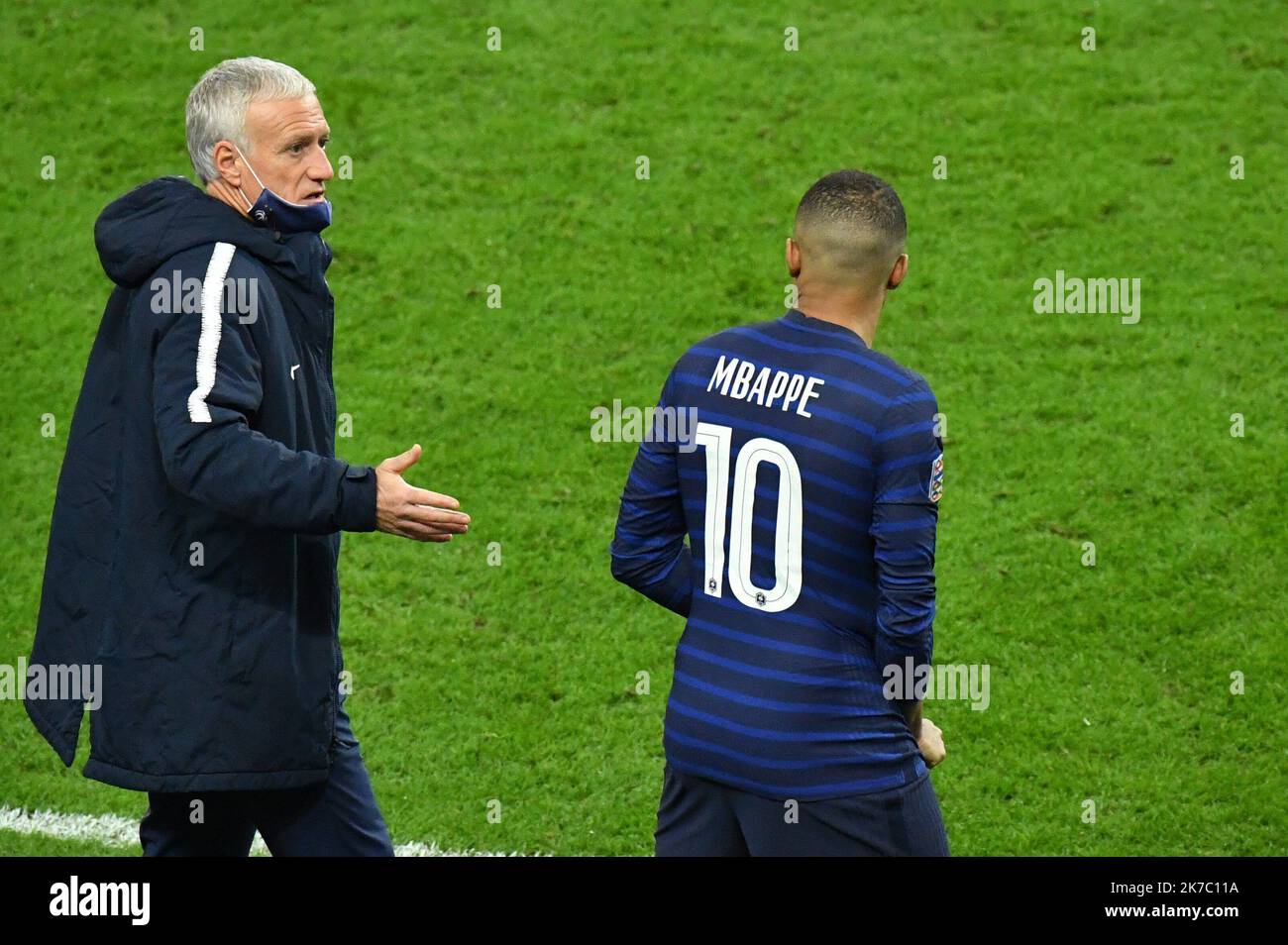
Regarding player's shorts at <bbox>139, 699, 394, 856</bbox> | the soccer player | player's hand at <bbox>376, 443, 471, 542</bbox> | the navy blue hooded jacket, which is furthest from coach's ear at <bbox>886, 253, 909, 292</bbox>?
player's shorts at <bbox>139, 699, 394, 856</bbox>

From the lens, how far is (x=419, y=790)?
19.7 feet

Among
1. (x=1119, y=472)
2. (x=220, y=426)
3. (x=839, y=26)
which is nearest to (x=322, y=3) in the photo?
(x=839, y=26)

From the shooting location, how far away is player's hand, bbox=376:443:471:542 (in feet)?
11.9

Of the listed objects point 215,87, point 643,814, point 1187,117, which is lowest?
point 643,814

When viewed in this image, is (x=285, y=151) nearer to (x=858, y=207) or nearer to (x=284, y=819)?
(x=858, y=207)

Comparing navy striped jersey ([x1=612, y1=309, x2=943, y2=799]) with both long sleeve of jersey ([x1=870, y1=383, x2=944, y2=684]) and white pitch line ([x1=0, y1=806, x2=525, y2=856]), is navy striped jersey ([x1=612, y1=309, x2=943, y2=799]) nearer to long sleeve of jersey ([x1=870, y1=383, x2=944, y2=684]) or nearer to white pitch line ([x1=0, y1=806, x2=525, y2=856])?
long sleeve of jersey ([x1=870, y1=383, x2=944, y2=684])

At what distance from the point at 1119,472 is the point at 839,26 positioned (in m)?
4.19

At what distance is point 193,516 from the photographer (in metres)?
3.71

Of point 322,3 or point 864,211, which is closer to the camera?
point 864,211

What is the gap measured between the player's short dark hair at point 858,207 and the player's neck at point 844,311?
14 centimetres

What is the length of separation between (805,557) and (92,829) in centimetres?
335

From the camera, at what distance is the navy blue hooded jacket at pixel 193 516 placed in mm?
3582

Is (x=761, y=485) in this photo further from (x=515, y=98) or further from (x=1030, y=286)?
(x=515, y=98)

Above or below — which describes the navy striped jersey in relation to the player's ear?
below
